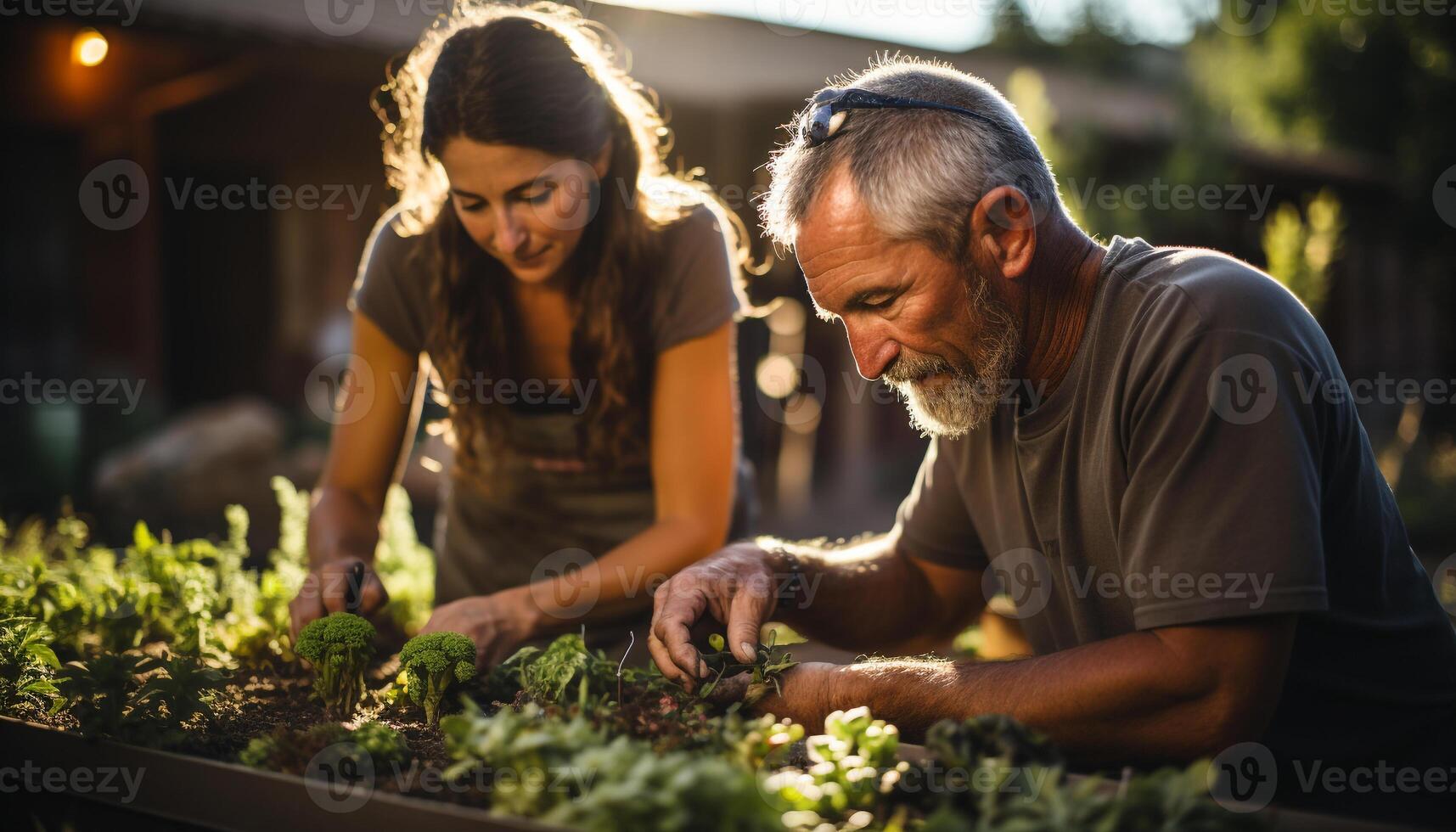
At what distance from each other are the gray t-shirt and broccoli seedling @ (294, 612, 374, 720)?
1293 millimetres

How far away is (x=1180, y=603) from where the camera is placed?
5.16 feet

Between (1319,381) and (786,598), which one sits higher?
(1319,381)

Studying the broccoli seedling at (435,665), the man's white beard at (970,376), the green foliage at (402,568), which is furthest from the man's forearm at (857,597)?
the green foliage at (402,568)

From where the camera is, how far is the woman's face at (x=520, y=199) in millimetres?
2273

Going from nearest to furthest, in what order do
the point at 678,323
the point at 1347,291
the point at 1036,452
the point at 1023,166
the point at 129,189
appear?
the point at 1023,166 → the point at 1036,452 → the point at 678,323 → the point at 129,189 → the point at 1347,291

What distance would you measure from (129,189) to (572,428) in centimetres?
833

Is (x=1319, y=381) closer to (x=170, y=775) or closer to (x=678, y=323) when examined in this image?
(x=678, y=323)

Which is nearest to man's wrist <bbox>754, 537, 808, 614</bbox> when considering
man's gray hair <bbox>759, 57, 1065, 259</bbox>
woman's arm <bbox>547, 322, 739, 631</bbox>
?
woman's arm <bbox>547, 322, 739, 631</bbox>

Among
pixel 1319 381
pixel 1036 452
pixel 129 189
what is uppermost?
pixel 129 189

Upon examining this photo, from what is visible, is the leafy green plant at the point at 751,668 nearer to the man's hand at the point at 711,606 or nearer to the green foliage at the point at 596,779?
the man's hand at the point at 711,606

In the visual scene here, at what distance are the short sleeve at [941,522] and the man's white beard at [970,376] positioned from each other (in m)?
0.31

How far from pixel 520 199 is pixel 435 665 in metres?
1.02

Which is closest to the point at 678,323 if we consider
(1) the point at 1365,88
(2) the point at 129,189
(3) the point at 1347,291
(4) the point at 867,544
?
(4) the point at 867,544

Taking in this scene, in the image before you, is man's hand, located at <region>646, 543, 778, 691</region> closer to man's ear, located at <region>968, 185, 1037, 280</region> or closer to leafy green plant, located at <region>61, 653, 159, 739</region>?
man's ear, located at <region>968, 185, 1037, 280</region>
